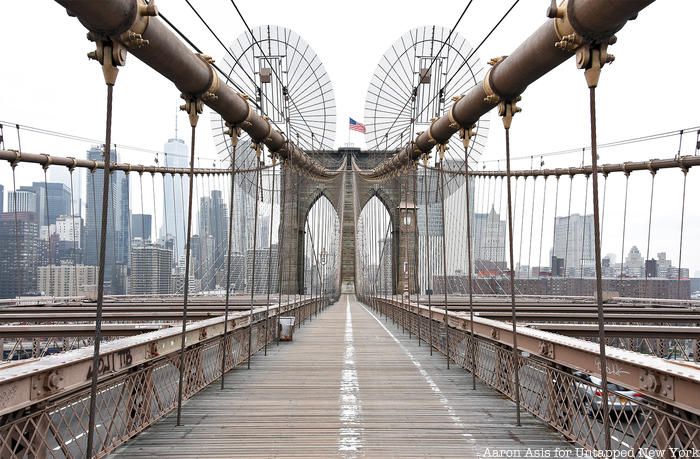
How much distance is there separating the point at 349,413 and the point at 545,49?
5.01 m

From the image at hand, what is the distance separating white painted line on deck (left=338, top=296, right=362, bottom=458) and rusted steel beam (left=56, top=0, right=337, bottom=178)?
4405 millimetres

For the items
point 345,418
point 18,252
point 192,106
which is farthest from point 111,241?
point 345,418

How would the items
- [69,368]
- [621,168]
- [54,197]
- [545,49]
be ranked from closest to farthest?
[69,368]
[545,49]
[621,168]
[54,197]

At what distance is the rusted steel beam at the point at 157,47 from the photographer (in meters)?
4.70

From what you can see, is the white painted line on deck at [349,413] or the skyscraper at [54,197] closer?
the white painted line on deck at [349,413]

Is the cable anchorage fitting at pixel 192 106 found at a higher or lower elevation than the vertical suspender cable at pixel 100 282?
higher

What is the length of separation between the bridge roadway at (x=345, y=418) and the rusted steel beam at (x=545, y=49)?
13.2 feet

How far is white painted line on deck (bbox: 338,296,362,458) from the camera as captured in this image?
6176 mm

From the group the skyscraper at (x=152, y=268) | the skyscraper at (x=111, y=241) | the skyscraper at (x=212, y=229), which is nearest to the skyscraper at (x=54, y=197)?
the skyscraper at (x=111, y=241)

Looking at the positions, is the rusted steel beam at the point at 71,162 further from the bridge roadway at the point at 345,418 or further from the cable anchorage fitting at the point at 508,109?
the cable anchorage fitting at the point at 508,109

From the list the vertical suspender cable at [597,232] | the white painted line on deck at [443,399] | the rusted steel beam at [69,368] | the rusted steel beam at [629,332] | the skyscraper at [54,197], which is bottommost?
the white painted line on deck at [443,399]

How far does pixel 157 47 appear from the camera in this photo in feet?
18.9

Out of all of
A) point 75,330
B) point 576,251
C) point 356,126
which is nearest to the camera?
point 75,330

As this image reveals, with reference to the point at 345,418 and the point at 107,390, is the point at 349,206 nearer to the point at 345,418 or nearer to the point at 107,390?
the point at 345,418
